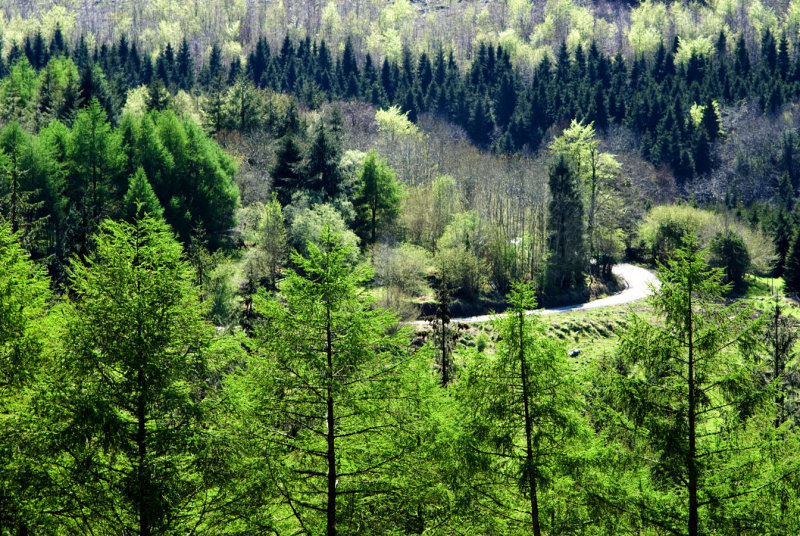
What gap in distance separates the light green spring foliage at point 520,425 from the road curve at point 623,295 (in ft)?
92.7

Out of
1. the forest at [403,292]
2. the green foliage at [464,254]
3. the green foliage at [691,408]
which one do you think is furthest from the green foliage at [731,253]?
the green foliage at [691,408]

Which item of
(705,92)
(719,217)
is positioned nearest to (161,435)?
(719,217)

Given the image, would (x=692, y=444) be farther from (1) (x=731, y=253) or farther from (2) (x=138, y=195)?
(1) (x=731, y=253)

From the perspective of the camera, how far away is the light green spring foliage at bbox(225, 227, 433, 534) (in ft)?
36.8

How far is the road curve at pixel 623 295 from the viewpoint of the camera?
4729cm

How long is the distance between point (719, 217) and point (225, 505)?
67.5 meters

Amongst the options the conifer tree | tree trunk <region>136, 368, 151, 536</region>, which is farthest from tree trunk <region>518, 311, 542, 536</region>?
the conifer tree

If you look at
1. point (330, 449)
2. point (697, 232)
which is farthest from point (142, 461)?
point (697, 232)

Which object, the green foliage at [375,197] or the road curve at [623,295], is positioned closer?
the road curve at [623,295]

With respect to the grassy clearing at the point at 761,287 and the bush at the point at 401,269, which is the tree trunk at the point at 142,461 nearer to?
the bush at the point at 401,269

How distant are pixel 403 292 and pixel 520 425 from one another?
109 ft

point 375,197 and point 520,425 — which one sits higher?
point 520,425

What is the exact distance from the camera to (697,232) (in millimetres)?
64250

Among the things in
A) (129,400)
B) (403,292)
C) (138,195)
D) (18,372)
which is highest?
(18,372)
